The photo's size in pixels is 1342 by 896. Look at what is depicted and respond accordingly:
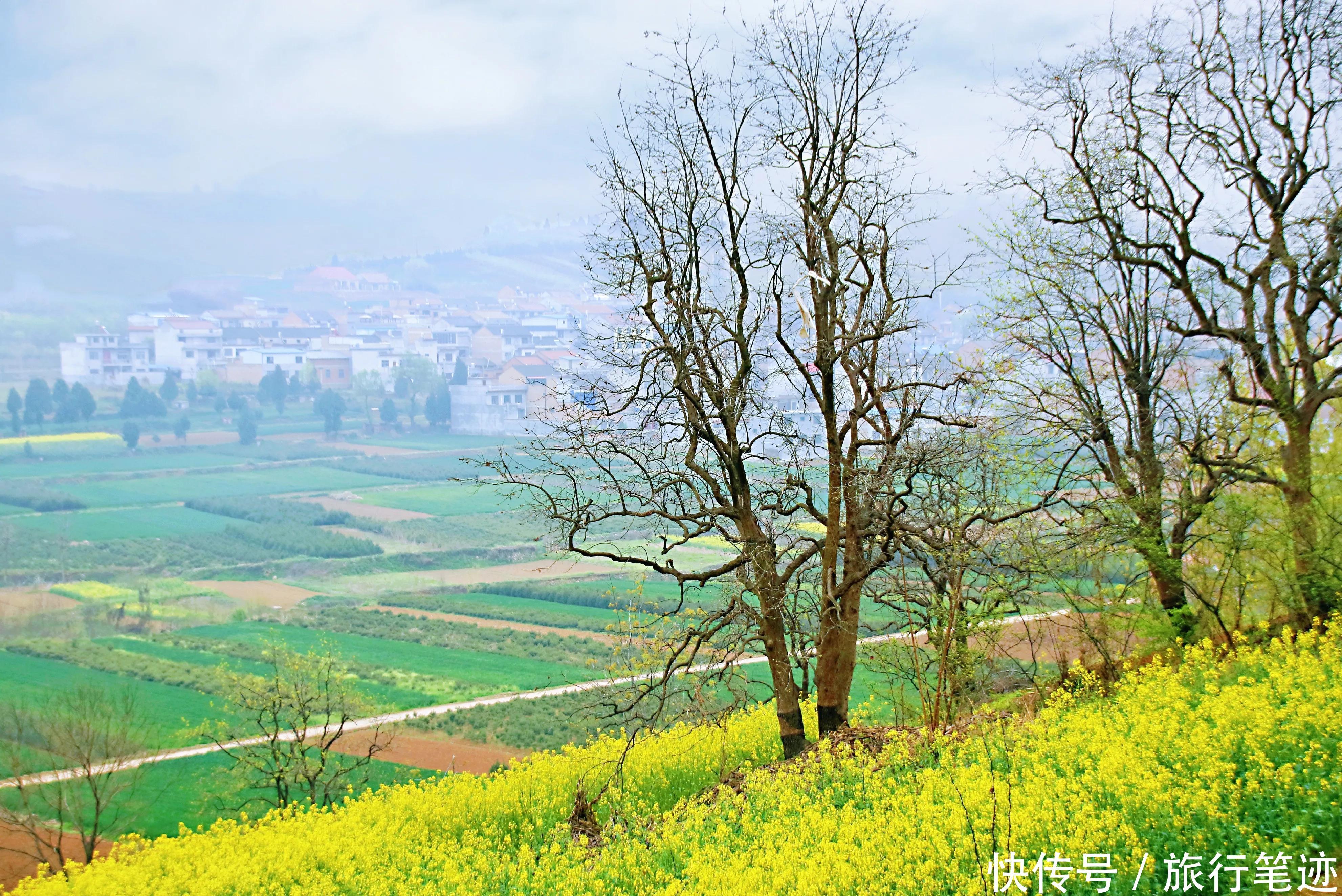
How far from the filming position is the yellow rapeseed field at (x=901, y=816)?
566 centimetres

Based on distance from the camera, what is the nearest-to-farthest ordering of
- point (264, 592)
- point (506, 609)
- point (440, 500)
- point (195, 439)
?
point (506, 609) < point (264, 592) < point (440, 500) < point (195, 439)

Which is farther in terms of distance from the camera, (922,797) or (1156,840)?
(922,797)

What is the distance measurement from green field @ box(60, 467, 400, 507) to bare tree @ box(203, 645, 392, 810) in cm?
6294

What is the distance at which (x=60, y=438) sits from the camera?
108m

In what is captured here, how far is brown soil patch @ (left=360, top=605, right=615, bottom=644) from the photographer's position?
50.6 meters

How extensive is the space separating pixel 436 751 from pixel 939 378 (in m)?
25.9

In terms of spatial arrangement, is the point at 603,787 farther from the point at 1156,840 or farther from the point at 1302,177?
the point at 1302,177

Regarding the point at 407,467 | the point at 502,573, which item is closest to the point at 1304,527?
the point at 502,573

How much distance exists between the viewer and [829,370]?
1122 cm

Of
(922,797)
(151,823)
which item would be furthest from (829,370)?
(151,823)

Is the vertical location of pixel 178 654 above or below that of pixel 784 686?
below

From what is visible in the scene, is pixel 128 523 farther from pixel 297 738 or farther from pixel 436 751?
pixel 297 738

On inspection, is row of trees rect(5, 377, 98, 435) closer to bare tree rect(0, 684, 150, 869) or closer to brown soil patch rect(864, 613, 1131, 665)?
bare tree rect(0, 684, 150, 869)

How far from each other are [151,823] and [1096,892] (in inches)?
1138
